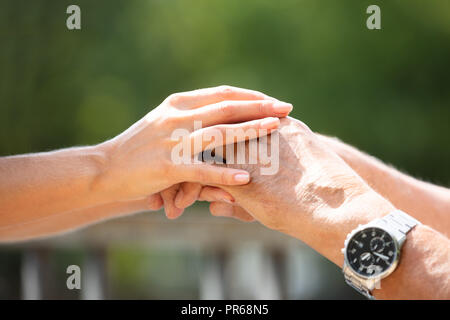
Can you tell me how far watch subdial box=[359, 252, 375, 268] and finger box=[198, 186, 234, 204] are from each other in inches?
25.8

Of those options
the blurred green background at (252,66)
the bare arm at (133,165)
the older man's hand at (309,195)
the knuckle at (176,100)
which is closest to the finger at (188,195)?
the bare arm at (133,165)

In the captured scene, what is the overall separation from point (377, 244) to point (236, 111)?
75 cm

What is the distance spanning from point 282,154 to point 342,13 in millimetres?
8331

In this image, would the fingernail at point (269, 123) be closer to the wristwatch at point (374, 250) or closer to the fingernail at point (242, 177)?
the fingernail at point (242, 177)

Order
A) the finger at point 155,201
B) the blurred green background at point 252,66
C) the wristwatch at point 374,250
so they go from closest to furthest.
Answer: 1. the wristwatch at point 374,250
2. the finger at point 155,201
3. the blurred green background at point 252,66

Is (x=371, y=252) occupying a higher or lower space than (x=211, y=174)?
lower

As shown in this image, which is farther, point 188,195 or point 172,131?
point 188,195

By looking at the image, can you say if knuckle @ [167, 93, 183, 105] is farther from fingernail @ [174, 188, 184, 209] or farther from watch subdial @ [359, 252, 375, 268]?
watch subdial @ [359, 252, 375, 268]

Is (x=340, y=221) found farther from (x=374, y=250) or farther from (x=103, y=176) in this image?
(x=103, y=176)

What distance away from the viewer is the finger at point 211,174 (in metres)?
1.92

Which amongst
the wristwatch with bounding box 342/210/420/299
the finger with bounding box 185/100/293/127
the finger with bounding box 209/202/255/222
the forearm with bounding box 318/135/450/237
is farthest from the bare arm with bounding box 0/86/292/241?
the wristwatch with bounding box 342/210/420/299

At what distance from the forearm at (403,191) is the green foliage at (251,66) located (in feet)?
21.8

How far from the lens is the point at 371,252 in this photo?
1482 mm

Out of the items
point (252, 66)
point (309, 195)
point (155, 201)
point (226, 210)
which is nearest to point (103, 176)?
point (155, 201)
